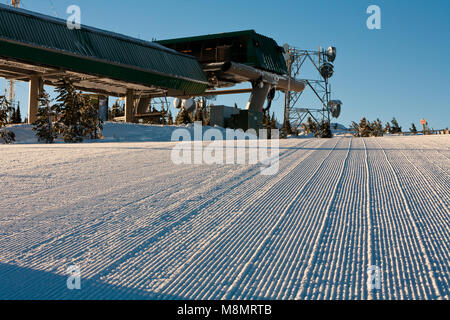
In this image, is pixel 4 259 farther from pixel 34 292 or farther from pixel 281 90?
pixel 281 90

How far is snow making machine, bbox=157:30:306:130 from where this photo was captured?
35156mm

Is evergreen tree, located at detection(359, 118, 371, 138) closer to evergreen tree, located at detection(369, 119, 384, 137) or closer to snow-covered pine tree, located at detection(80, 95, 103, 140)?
evergreen tree, located at detection(369, 119, 384, 137)

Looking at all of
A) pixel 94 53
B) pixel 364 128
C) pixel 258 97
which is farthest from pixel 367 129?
pixel 94 53

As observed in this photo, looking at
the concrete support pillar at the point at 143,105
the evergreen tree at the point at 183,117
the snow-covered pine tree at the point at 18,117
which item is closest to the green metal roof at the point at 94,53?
the evergreen tree at the point at 183,117

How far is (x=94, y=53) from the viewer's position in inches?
1093

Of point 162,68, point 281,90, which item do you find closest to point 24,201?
point 162,68

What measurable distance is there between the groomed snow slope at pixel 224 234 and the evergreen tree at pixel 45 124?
13.0 m

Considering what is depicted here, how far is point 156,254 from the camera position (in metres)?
4.19

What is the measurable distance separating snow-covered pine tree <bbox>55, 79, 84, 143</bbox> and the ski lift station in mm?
701

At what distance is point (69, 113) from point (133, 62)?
999 centimetres

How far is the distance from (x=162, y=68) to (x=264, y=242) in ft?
96.7

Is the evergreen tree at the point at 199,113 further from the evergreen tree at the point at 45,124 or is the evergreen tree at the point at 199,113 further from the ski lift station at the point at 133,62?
the evergreen tree at the point at 45,124

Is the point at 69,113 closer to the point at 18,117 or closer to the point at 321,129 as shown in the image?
the point at 18,117
